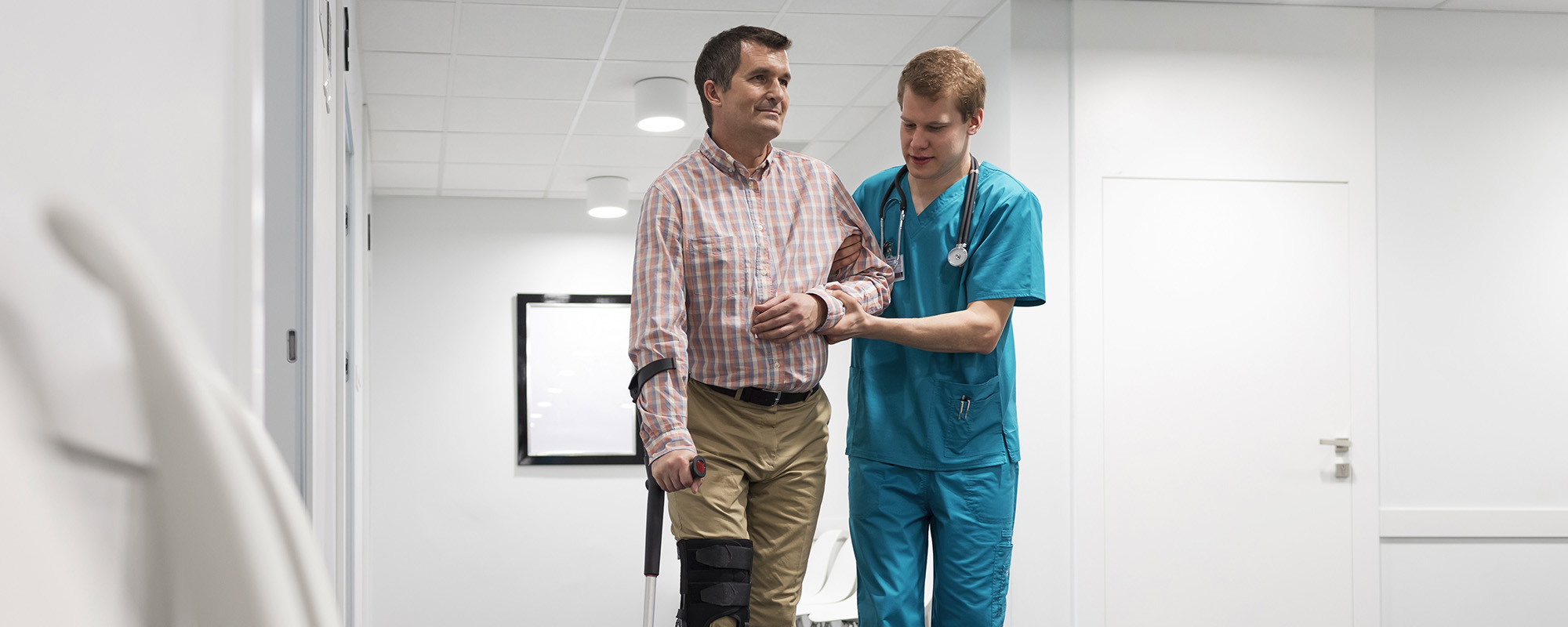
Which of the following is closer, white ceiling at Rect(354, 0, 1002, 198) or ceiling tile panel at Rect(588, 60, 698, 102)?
white ceiling at Rect(354, 0, 1002, 198)

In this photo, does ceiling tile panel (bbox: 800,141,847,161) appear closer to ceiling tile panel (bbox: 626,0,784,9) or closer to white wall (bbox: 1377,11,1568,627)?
ceiling tile panel (bbox: 626,0,784,9)

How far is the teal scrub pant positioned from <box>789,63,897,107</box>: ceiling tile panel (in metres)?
2.27

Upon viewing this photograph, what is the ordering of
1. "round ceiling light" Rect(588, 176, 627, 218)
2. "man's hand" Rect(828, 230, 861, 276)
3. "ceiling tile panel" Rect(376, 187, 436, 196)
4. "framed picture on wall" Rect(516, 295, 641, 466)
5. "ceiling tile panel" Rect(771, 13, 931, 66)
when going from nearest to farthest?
"man's hand" Rect(828, 230, 861, 276) < "ceiling tile panel" Rect(771, 13, 931, 66) < "round ceiling light" Rect(588, 176, 627, 218) < "ceiling tile panel" Rect(376, 187, 436, 196) < "framed picture on wall" Rect(516, 295, 641, 466)

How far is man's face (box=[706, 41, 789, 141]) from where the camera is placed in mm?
1705

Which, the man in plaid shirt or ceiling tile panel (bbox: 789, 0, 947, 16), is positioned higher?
ceiling tile panel (bbox: 789, 0, 947, 16)

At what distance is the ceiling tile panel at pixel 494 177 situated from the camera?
5500 mm

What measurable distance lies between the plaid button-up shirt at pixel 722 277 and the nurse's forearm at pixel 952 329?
5 cm

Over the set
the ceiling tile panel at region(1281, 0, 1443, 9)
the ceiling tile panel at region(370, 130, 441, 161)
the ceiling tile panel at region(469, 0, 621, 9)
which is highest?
the ceiling tile panel at region(1281, 0, 1443, 9)

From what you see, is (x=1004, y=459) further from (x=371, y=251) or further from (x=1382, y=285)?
(x=371, y=251)

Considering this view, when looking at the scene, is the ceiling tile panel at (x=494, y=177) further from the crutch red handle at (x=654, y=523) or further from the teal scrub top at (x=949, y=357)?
the crutch red handle at (x=654, y=523)

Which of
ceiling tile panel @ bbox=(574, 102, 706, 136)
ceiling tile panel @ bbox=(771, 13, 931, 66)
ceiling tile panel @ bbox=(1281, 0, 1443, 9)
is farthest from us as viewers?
ceiling tile panel @ bbox=(574, 102, 706, 136)

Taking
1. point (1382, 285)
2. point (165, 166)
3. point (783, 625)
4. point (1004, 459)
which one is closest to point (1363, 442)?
point (1382, 285)

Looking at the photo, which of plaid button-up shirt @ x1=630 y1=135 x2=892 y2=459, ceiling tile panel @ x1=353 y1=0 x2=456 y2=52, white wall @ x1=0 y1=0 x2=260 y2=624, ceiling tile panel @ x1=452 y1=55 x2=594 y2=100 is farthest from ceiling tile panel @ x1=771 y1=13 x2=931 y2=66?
white wall @ x1=0 y1=0 x2=260 y2=624

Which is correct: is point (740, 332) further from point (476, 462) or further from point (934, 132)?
point (476, 462)
